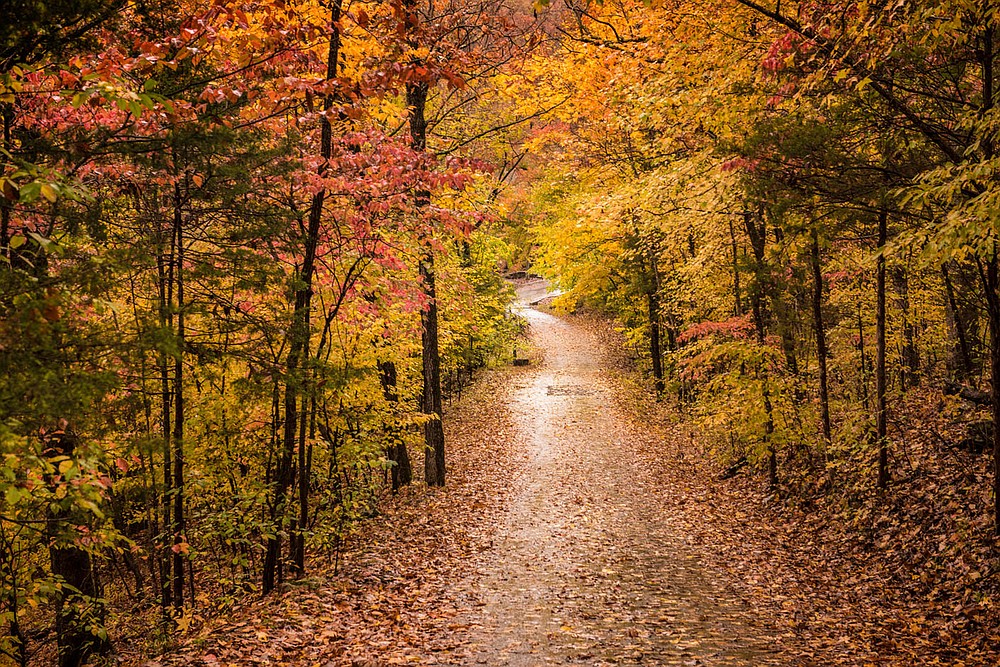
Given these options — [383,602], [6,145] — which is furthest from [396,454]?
[6,145]

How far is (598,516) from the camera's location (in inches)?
473

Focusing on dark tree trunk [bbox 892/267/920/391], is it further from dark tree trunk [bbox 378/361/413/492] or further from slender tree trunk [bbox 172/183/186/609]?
slender tree trunk [bbox 172/183/186/609]

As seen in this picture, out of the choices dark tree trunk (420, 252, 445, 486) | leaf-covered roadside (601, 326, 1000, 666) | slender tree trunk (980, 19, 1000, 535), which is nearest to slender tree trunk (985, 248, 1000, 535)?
slender tree trunk (980, 19, 1000, 535)

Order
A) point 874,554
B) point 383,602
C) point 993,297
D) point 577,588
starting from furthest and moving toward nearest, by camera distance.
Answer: point 874,554
point 577,588
point 383,602
point 993,297

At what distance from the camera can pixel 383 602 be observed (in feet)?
25.9

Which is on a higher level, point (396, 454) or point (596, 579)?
point (396, 454)

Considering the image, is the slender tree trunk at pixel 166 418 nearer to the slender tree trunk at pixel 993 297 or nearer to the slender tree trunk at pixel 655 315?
the slender tree trunk at pixel 993 297

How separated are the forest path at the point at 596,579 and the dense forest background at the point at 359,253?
226 centimetres

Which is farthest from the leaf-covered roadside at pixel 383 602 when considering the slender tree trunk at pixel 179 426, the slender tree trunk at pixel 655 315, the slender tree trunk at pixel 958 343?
the slender tree trunk at pixel 655 315

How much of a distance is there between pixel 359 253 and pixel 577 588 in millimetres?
5381

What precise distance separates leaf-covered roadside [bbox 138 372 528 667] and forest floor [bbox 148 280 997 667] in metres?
0.03

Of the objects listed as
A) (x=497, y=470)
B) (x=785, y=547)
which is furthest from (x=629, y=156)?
(x=785, y=547)

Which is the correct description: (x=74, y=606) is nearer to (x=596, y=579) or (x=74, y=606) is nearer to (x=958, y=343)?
(x=596, y=579)

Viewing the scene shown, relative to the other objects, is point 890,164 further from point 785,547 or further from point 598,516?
point 598,516
